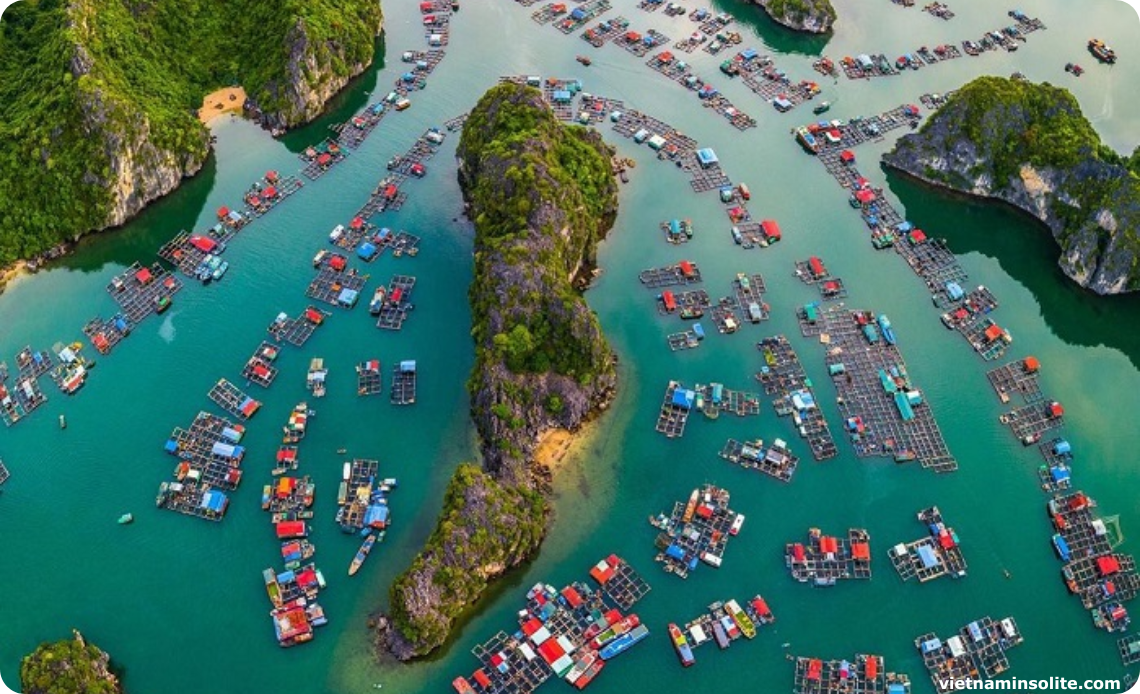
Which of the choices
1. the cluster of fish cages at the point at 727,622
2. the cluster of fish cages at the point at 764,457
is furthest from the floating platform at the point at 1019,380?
Answer: the cluster of fish cages at the point at 727,622

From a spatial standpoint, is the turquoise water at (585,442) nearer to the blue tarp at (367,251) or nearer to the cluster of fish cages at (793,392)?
the cluster of fish cages at (793,392)

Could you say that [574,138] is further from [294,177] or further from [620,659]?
[620,659]

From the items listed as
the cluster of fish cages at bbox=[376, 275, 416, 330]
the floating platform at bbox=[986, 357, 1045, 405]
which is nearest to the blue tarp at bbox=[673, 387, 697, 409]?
the cluster of fish cages at bbox=[376, 275, 416, 330]

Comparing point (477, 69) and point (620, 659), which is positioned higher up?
→ point (477, 69)

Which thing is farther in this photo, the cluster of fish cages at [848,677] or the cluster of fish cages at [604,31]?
the cluster of fish cages at [604,31]

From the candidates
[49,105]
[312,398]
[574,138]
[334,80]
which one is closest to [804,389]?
[574,138]

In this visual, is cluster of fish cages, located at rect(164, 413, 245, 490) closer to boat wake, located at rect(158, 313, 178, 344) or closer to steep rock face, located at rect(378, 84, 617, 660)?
boat wake, located at rect(158, 313, 178, 344)
